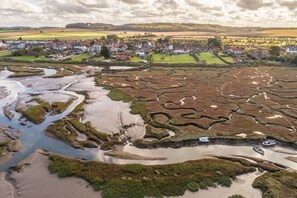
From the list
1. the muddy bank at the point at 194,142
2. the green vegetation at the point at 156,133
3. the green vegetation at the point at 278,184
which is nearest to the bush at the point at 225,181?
the green vegetation at the point at 278,184

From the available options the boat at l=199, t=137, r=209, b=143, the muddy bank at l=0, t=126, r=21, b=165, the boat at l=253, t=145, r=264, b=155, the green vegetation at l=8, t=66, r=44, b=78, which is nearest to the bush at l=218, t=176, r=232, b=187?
the boat at l=253, t=145, r=264, b=155

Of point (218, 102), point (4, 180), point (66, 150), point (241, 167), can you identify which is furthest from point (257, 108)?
point (4, 180)

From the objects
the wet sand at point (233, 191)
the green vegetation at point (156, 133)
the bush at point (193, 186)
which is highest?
the green vegetation at point (156, 133)

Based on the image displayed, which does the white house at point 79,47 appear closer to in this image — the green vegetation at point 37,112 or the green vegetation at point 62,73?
the green vegetation at point 62,73

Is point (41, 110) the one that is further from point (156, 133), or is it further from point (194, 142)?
point (194, 142)

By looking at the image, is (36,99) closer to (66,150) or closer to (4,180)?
(66,150)

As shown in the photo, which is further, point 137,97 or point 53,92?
point 53,92
